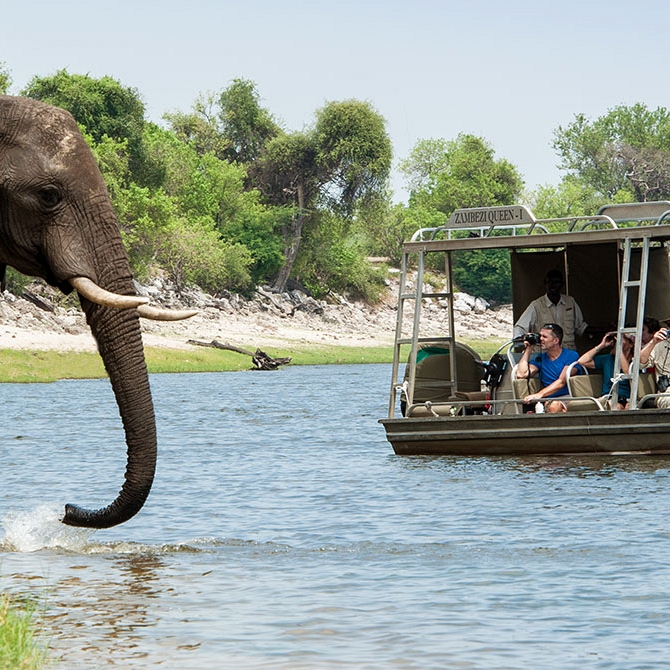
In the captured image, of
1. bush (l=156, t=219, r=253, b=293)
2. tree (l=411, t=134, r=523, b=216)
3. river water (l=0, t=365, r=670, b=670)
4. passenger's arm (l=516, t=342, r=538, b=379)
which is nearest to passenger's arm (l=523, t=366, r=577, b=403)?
passenger's arm (l=516, t=342, r=538, b=379)

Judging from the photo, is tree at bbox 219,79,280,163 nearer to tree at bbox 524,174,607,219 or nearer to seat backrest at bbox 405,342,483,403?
tree at bbox 524,174,607,219

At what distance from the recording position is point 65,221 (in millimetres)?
8320

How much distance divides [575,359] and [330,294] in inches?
2436

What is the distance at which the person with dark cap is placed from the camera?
18.5 metres

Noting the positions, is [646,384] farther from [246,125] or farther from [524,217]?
[246,125]

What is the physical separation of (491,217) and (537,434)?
2.65 meters

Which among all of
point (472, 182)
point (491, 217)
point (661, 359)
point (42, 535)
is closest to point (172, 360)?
point (491, 217)

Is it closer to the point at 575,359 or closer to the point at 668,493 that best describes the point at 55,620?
the point at 668,493

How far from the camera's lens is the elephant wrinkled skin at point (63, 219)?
27.1 ft

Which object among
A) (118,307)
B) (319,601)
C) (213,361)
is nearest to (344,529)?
(319,601)

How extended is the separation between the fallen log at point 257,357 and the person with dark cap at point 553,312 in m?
33.1

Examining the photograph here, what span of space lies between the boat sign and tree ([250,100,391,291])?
58718 millimetres

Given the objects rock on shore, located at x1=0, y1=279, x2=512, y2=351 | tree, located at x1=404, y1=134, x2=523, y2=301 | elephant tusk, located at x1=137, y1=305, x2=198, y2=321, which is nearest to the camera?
elephant tusk, located at x1=137, y1=305, x2=198, y2=321

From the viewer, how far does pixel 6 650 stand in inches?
305
